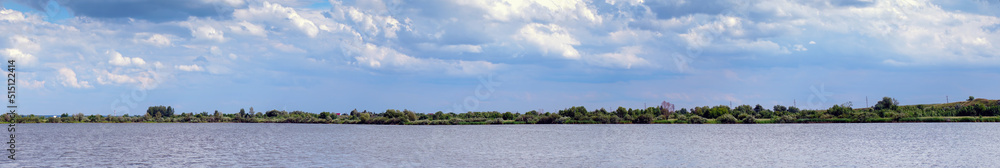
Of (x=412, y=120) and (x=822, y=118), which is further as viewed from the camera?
(x=412, y=120)

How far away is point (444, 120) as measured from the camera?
183 meters

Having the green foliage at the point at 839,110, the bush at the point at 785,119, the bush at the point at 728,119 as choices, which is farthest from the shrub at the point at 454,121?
the green foliage at the point at 839,110

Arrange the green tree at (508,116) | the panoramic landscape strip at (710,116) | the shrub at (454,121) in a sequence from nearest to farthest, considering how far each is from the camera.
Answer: the panoramic landscape strip at (710,116), the shrub at (454,121), the green tree at (508,116)

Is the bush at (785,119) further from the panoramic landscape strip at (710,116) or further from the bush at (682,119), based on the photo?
the bush at (682,119)

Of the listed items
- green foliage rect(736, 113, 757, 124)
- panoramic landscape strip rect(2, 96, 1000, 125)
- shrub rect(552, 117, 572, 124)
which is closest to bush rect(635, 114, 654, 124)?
panoramic landscape strip rect(2, 96, 1000, 125)

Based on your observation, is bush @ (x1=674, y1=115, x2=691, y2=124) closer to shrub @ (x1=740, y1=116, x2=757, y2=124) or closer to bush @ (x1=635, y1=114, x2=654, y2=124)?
bush @ (x1=635, y1=114, x2=654, y2=124)

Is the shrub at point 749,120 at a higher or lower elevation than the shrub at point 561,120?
lower

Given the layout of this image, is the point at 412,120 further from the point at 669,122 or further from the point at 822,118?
the point at 822,118

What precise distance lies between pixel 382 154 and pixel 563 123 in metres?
117

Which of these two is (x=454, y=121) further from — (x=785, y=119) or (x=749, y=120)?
(x=785, y=119)

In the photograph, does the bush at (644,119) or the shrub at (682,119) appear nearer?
the bush at (644,119)

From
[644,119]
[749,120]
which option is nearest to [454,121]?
[644,119]

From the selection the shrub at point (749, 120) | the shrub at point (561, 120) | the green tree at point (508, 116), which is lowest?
the shrub at point (749, 120)

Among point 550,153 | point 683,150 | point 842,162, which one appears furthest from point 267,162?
point 842,162
